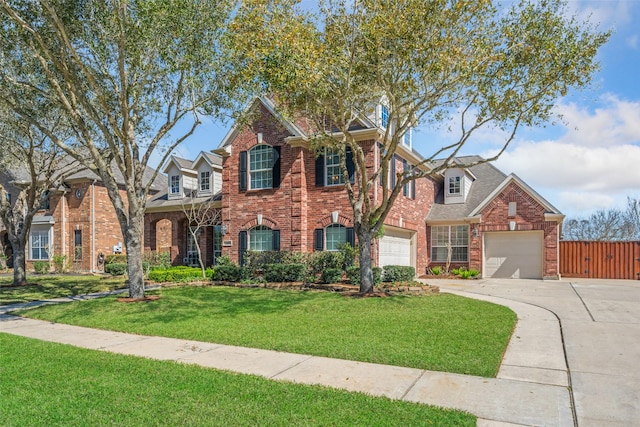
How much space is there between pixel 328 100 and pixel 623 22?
7.54 metres

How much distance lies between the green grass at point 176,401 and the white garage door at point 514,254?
19029 mm

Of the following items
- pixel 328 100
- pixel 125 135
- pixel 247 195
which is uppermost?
pixel 328 100

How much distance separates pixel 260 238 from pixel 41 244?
17.7 m

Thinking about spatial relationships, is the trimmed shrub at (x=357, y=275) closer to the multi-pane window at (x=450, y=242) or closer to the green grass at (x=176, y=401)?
the multi-pane window at (x=450, y=242)

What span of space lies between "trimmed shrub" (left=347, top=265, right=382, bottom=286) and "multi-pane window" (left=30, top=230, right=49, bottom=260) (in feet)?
70.7

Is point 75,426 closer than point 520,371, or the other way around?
point 75,426

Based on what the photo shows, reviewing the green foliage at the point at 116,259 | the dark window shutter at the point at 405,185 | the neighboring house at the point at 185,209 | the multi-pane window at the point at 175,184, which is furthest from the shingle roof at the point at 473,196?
the green foliage at the point at 116,259

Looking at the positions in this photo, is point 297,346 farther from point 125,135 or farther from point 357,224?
point 125,135

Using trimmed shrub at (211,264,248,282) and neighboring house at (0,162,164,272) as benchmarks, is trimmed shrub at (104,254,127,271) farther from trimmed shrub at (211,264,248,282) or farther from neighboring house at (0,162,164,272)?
trimmed shrub at (211,264,248,282)

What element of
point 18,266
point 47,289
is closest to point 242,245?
point 47,289

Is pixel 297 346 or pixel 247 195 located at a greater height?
pixel 247 195

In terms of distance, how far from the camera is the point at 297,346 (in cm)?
712

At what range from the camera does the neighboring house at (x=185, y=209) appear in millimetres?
23156

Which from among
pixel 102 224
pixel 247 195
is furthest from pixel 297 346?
pixel 102 224
